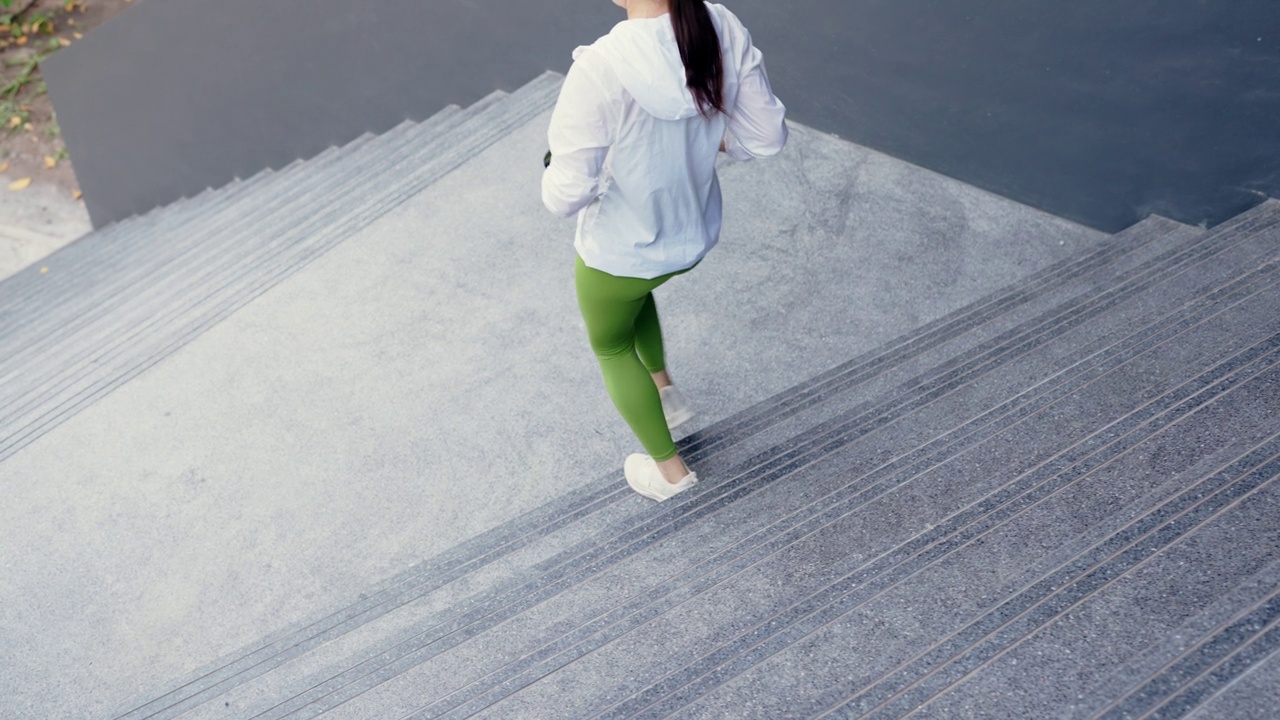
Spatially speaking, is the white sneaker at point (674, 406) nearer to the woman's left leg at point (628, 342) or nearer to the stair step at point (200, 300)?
the woman's left leg at point (628, 342)

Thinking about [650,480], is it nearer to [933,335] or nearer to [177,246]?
[933,335]

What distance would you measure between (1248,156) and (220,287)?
157 inches

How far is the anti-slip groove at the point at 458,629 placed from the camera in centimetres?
221

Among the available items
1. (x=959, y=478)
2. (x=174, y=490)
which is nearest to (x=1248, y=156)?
(x=959, y=478)

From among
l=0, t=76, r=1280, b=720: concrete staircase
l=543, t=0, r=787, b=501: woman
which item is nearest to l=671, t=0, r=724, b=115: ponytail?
l=543, t=0, r=787, b=501: woman

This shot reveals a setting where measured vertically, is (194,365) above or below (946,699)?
below

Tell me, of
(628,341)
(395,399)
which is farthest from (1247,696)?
(395,399)

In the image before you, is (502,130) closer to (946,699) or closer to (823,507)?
(823,507)

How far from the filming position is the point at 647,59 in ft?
6.31

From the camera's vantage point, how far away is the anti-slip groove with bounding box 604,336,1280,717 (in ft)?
6.01

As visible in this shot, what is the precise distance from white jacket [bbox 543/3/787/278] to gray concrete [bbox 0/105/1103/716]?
1076 mm

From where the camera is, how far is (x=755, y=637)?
193 cm

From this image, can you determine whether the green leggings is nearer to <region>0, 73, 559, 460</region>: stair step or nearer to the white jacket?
the white jacket

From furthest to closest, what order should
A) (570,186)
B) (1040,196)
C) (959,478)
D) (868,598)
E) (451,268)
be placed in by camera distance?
(451,268)
(1040,196)
(959,478)
(570,186)
(868,598)
